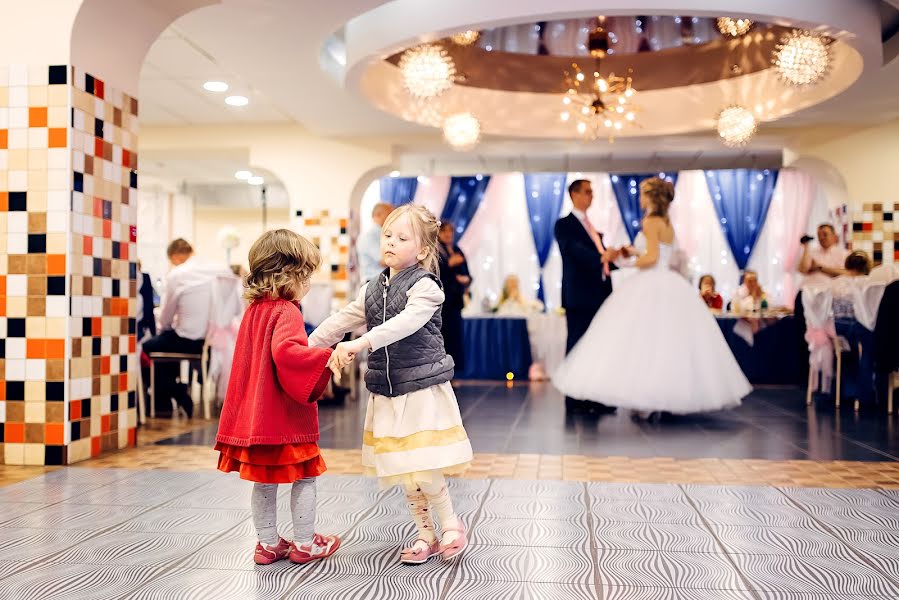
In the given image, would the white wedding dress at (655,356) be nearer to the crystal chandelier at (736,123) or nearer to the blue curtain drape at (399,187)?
the crystal chandelier at (736,123)

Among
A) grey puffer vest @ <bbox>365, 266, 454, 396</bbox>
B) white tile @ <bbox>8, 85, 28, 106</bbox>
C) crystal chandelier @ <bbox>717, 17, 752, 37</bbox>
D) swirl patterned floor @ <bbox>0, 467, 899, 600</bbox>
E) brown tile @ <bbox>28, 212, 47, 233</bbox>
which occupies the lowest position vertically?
swirl patterned floor @ <bbox>0, 467, 899, 600</bbox>

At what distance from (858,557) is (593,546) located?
775mm

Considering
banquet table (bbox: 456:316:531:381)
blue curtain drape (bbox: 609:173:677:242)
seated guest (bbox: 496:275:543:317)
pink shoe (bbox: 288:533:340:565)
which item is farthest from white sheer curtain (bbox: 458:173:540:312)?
pink shoe (bbox: 288:533:340:565)

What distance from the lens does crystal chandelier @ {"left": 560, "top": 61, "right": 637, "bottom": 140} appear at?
736 centimetres

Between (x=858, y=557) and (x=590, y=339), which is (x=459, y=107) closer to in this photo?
(x=590, y=339)

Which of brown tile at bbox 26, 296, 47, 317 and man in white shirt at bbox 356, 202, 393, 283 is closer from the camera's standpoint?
brown tile at bbox 26, 296, 47, 317

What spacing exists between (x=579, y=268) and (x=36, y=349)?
3.67m

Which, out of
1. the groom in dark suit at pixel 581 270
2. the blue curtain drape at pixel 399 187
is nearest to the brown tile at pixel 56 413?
the groom in dark suit at pixel 581 270

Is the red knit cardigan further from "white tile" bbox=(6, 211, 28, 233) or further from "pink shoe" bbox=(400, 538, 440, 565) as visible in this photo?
"white tile" bbox=(6, 211, 28, 233)

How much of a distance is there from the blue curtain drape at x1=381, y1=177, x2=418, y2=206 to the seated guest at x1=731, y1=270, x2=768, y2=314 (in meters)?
5.25

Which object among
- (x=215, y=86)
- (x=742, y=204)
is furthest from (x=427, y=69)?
(x=742, y=204)

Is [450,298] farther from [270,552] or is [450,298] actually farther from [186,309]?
[270,552]

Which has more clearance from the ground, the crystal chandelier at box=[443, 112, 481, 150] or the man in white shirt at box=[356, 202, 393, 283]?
the crystal chandelier at box=[443, 112, 481, 150]

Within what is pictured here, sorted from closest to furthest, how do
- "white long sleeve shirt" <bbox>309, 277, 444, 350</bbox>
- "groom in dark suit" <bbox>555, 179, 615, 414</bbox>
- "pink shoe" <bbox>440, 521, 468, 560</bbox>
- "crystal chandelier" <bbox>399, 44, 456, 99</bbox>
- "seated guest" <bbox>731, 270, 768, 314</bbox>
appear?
"white long sleeve shirt" <bbox>309, 277, 444, 350</bbox>, "pink shoe" <bbox>440, 521, 468, 560</bbox>, "groom in dark suit" <bbox>555, 179, 615, 414</bbox>, "crystal chandelier" <bbox>399, 44, 456, 99</bbox>, "seated guest" <bbox>731, 270, 768, 314</bbox>
